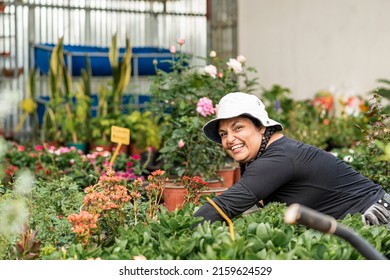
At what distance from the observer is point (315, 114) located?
726 centimetres

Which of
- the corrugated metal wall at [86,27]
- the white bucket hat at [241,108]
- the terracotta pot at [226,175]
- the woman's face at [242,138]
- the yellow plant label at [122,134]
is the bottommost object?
the terracotta pot at [226,175]

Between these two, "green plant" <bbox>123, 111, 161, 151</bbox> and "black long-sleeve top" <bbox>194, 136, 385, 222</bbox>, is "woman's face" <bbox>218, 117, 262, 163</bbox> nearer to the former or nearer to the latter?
"black long-sleeve top" <bbox>194, 136, 385, 222</bbox>

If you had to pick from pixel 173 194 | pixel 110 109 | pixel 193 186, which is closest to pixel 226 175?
pixel 173 194

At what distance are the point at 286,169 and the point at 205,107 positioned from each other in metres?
1.61

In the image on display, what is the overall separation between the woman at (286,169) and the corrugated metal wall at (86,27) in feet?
17.6

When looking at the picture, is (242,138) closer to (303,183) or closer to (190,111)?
(303,183)

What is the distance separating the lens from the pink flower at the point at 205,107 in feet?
14.4

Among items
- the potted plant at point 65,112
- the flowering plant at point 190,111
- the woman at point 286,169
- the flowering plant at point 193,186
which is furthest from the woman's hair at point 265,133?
the potted plant at point 65,112

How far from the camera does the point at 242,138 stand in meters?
2.92

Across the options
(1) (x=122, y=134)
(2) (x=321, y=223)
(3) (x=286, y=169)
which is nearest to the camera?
(2) (x=321, y=223)

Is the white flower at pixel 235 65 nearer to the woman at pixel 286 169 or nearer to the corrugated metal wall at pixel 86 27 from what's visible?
the woman at pixel 286 169

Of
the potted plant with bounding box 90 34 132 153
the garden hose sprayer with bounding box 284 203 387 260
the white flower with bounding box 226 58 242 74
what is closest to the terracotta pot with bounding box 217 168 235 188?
the white flower with bounding box 226 58 242 74

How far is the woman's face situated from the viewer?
2918 mm

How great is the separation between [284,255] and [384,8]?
657 cm
